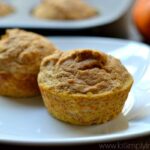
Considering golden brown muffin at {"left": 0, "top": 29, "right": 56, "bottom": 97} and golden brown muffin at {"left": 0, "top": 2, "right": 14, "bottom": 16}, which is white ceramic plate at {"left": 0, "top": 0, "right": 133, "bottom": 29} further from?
golden brown muffin at {"left": 0, "top": 29, "right": 56, "bottom": 97}

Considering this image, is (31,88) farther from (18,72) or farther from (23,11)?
(23,11)

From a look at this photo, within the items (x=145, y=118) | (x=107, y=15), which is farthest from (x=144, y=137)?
(x=107, y=15)

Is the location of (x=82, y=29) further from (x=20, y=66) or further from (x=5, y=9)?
(x=20, y=66)

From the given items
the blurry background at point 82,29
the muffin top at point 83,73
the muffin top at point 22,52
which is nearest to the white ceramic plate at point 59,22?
the blurry background at point 82,29

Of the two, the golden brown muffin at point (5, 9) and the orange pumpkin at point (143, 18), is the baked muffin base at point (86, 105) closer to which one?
the orange pumpkin at point (143, 18)

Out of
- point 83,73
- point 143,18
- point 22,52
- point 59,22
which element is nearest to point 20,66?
point 22,52

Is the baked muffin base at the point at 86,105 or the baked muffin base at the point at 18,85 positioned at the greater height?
the baked muffin base at the point at 86,105
